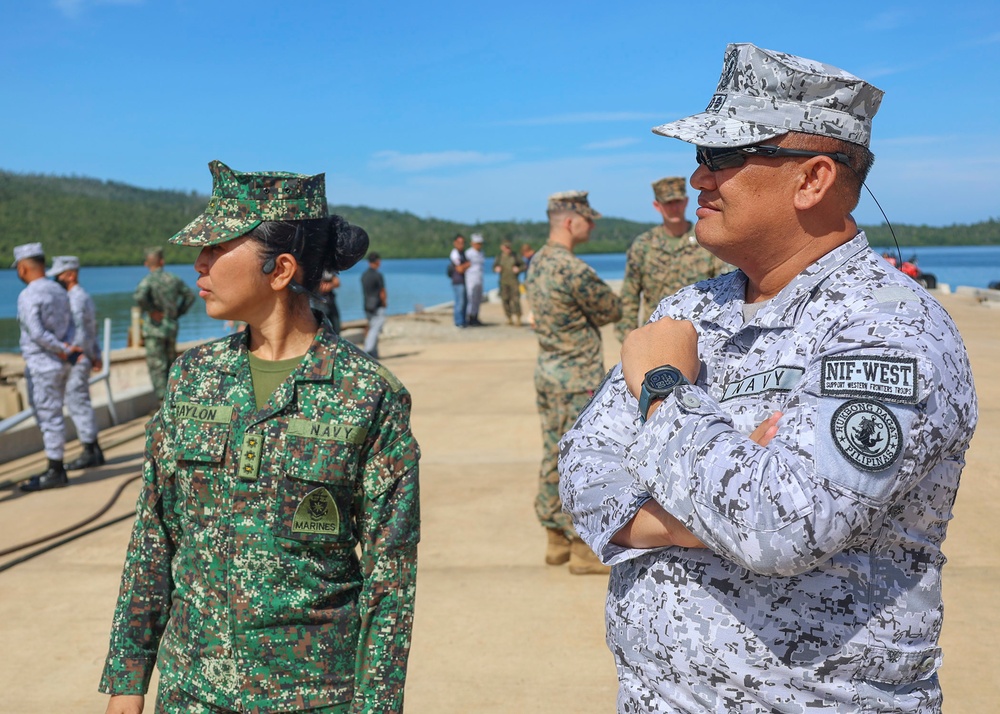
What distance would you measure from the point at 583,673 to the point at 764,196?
3110 millimetres

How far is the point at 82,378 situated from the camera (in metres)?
8.98

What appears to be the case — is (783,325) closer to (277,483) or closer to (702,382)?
(702,382)

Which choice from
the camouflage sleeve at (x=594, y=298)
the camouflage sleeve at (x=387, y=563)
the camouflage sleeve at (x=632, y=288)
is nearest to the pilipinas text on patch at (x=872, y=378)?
the camouflage sleeve at (x=387, y=563)

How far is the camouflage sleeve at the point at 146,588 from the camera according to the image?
2.30m

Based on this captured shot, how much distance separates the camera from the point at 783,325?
177cm

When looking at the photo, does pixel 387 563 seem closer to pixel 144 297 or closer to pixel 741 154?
pixel 741 154

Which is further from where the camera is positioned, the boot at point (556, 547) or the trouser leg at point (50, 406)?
the trouser leg at point (50, 406)

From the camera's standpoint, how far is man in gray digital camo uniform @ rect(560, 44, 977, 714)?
1450 millimetres

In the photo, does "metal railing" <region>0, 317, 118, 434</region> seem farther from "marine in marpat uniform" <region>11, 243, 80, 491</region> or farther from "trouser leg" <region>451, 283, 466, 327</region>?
"trouser leg" <region>451, 283, 466, 327</region>

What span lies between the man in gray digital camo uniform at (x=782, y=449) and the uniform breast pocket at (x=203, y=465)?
0.88 metres

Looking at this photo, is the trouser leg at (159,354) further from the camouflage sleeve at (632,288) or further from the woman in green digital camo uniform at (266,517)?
the woman in green digital camo uniform at (266,517)

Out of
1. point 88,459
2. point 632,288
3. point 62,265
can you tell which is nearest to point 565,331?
point 632,288

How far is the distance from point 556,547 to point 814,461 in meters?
4.37

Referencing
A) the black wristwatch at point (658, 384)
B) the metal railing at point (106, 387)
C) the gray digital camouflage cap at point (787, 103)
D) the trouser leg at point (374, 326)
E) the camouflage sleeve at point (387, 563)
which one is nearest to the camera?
the black wristwatch at point (658, 384)
